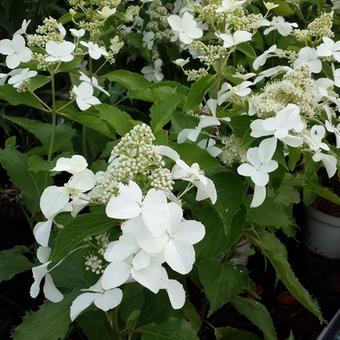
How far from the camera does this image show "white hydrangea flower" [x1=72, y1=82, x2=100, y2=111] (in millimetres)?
1034

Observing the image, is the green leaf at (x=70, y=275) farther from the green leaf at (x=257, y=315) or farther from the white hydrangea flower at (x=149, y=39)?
the white hydrangea flower at (x=149, y=39)

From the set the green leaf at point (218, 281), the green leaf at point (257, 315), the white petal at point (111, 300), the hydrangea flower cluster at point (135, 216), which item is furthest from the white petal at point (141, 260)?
the green leaf at point (257, 315)

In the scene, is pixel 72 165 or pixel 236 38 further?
pixel 236 38

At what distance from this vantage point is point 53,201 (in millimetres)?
753

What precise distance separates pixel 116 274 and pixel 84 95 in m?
0.46

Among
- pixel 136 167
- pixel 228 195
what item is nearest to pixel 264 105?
pixel 228 195

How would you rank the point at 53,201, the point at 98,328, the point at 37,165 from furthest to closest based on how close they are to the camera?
the point at 98,328 → the point at 37,165 → the point at 53,201

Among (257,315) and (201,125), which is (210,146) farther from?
(257,315)

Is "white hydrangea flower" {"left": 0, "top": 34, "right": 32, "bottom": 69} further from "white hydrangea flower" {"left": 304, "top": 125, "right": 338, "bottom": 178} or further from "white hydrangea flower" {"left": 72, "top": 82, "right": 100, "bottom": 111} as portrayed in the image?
"white hydrangea flower" {"left": 304, "top": 125, "right": 338, "bottom": 178}

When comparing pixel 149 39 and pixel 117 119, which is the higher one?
pixel 117 119

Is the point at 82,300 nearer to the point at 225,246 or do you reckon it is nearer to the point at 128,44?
the point at 225,246

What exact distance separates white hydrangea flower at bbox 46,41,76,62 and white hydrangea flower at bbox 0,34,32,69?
0.17 ft

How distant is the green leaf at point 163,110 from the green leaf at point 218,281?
316 millimetres

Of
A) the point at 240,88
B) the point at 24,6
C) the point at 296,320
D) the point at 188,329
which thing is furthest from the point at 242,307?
the point at 24,6
